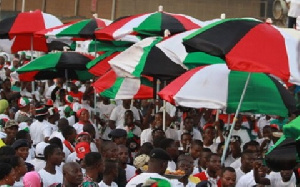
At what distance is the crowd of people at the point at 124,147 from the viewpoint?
10.1 m

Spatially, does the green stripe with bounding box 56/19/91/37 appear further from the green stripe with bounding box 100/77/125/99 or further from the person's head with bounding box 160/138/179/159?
the person's head with bounding box 160/138/179/159

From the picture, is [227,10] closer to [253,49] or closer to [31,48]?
[31,48]

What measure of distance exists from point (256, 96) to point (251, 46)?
1379mm

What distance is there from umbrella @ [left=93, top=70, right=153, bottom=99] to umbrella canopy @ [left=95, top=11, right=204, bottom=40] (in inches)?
35.0

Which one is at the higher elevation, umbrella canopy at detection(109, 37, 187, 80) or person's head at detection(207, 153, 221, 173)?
umbrella canopy at detection(109, 37, 187, 80)

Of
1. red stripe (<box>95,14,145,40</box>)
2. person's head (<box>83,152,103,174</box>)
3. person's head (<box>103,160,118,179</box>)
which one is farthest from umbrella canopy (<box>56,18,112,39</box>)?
person's head (<box>83,152,103,174</box>)

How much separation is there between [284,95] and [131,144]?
2.84m

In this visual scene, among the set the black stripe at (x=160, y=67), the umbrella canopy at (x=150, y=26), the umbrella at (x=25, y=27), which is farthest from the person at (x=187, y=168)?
the umbrella at (x=25, y=27)

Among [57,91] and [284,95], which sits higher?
[284,95]

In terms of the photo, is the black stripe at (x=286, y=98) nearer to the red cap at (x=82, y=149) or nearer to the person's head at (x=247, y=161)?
the person's head at (x=247, y=161)

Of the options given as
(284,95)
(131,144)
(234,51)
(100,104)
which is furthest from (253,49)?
(100,104)

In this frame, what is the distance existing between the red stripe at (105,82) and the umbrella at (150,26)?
2.14 feet

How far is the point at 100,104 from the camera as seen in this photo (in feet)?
64.4

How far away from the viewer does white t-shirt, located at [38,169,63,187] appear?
11.1 metres
